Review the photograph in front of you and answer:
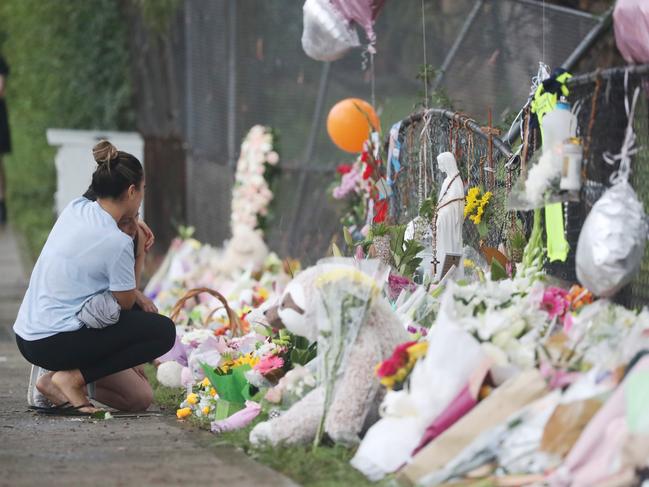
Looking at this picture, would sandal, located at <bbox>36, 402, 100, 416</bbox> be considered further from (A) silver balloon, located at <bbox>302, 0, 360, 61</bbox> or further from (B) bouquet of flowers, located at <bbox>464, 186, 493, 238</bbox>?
(A) silver balloon, located at <bbox>302, 0, 360, 61</bbox>

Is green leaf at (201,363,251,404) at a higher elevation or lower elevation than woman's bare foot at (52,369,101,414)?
higher

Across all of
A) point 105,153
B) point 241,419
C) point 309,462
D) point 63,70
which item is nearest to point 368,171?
point 105,153

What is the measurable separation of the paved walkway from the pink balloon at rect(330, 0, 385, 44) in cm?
267

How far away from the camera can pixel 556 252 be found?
16.3 feet

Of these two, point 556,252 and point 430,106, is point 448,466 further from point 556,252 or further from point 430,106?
point 430,106

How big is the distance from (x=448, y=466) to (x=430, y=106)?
11.1ft

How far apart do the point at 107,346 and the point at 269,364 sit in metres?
0.90

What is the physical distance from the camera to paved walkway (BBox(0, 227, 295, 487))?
14.2 ft

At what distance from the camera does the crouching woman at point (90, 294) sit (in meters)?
5.66

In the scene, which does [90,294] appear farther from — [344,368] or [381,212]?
[381,212]

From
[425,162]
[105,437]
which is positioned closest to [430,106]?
[425,162]

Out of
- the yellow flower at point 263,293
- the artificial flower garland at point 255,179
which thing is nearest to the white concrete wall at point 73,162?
the artificial flower garland at point 255,179

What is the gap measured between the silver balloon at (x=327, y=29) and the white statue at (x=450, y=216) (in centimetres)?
167

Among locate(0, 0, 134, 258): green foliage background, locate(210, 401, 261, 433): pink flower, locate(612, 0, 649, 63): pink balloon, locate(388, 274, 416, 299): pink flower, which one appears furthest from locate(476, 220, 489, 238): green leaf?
locate(0, 0, 134, 258): green foliage background
